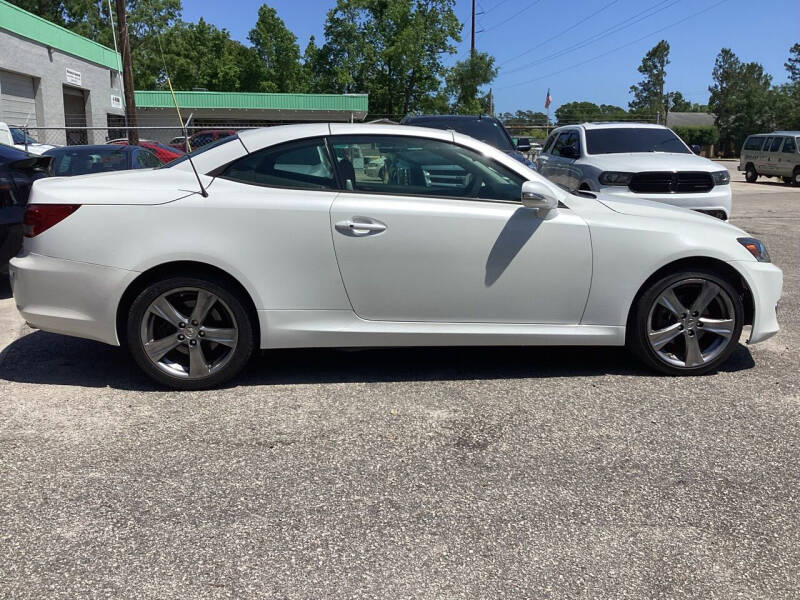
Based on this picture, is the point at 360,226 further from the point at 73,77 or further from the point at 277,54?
the point at 277,54

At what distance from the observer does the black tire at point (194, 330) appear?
416 centimetres

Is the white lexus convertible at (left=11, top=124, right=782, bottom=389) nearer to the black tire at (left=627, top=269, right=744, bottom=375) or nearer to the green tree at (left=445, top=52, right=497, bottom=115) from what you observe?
the black tire at (left=627, top=269, right=744, bottom=375)

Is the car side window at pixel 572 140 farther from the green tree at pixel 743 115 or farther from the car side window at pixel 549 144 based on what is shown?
the green tree at pixel 743 115

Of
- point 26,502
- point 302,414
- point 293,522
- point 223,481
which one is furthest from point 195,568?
point 302,414

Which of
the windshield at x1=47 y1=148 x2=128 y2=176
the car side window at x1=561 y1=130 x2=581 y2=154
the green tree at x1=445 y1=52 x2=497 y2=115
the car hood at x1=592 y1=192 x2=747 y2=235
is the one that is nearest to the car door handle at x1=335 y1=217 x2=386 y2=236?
the car hood at x1=592 y1=192 x2=747 y2=235

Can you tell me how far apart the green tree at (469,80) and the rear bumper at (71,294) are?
2231 inches

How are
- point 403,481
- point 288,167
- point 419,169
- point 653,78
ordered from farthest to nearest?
point 653,78 < point 419,169 < point 288,167 < point 403,481

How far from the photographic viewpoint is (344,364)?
4.91 m

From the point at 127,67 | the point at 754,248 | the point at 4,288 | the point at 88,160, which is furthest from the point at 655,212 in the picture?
the point at 127,67

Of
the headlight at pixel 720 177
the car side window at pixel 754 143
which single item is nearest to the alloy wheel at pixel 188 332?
the headlight at pixel 720 177

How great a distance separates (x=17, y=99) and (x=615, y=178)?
92.9 ft

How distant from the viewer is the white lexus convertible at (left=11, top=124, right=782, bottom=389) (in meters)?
4.14

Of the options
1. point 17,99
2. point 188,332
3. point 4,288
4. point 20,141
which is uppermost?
point 17,99

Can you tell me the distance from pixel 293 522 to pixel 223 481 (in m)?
0.50
